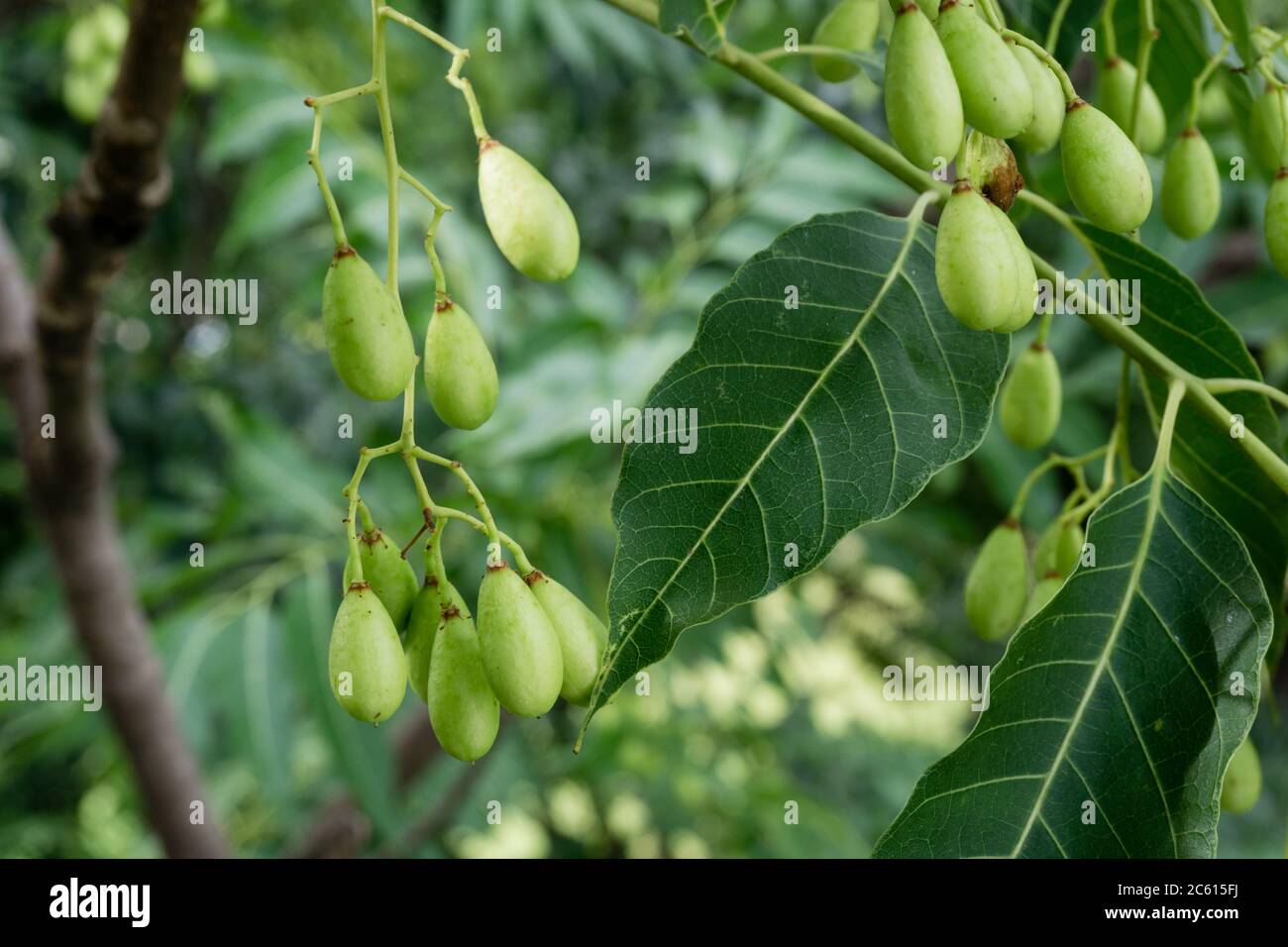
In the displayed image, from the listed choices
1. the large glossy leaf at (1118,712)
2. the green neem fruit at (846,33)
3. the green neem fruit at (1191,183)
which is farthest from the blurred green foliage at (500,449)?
the large glossy leaf at (1118,712)

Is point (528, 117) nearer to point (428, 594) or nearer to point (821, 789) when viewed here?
point (821, 789)

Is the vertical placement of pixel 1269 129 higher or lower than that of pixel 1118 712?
higher

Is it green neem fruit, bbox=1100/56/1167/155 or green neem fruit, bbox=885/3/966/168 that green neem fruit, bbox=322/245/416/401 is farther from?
green neem fruit, bbox=1100/56/1167/155

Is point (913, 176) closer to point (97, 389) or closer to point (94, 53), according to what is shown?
point (97, 389)

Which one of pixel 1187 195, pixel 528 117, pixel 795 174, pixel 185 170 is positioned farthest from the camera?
pixel 528 117

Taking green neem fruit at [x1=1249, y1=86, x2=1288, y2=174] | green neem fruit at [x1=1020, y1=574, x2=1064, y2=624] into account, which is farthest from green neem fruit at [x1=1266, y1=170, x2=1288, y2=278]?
green neem fruit at [x1=1020, y1=574, x2=1064, y2=624]

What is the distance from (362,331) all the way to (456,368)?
32mm

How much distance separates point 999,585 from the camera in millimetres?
529

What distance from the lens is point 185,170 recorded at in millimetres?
2082

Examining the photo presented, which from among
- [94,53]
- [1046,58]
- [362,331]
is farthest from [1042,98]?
[94,53]

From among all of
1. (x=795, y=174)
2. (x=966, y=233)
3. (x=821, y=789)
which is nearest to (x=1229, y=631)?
(x=966, y=233)

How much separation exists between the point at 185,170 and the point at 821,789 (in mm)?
1501

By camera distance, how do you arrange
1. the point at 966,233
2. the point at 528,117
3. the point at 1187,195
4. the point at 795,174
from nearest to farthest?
the point at 966,233
the point at 1187,195
the point at 795,174
the point at 528,117

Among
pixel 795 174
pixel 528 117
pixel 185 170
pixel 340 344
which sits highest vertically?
pixel 528 117
